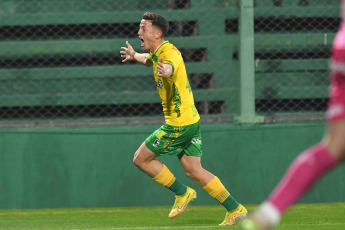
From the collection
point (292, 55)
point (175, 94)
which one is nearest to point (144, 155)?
point (175, 94)

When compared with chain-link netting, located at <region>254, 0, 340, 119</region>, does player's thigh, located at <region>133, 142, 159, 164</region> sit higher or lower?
lower

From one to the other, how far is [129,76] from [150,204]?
5.03 ft

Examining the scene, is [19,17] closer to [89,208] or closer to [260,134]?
[89,208]

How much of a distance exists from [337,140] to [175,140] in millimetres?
3339

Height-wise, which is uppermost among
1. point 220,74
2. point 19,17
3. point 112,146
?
point 19,17

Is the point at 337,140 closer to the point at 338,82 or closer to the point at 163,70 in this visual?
the point at 338,82

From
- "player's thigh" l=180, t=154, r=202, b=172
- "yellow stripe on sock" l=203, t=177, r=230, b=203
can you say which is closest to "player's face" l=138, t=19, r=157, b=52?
"player's thigh" l=180, t=154, r=202, b=172

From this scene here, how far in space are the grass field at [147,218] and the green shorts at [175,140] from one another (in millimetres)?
643

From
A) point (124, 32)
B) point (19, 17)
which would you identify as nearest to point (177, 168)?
point (124, 32)

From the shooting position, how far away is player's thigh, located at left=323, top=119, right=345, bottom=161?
3.62 meters

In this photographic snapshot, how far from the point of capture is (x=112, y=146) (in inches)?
347

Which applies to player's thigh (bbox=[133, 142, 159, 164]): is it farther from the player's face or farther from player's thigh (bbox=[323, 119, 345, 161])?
player's thigh (bbox=[323, 119, 345, 161])

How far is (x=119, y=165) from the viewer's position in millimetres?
8820

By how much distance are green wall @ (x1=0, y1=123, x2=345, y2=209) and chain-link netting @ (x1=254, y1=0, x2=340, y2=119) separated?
579 millimetres
